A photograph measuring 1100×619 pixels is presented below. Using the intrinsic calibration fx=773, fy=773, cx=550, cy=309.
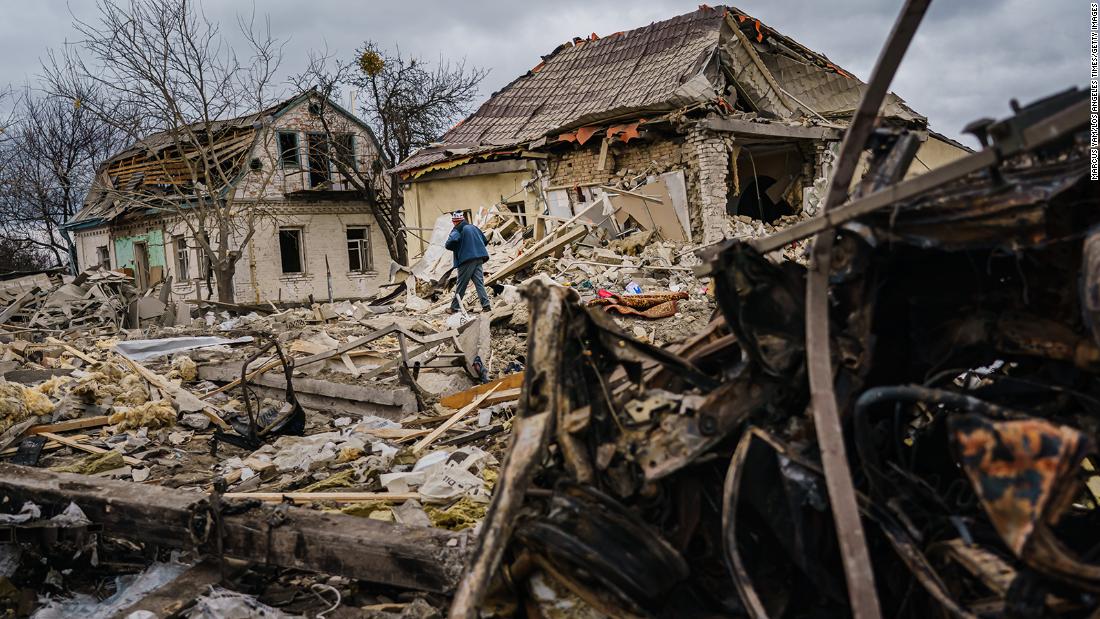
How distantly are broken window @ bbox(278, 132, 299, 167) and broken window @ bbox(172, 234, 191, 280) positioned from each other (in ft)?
14.6

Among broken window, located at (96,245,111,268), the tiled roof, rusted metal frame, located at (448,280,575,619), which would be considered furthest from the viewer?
broken window, located at (96,245,111,268)

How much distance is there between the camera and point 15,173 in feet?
112

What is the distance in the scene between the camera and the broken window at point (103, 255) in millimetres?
29750

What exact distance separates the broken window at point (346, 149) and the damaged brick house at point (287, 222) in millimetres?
35

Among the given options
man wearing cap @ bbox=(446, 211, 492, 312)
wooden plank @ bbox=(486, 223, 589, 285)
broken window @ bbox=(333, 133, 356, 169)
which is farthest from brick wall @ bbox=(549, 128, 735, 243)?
broken window @ bbox=(333, 133, 356, 169)

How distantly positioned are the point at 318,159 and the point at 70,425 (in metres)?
21.3

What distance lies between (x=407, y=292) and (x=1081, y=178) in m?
14.3

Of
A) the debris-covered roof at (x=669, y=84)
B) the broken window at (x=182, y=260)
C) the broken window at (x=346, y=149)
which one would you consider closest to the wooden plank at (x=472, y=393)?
the debris-covered roof at (x=669, y=84)

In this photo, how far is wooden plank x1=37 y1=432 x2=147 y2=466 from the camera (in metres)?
6.49

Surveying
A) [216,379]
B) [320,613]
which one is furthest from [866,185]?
[216,379]

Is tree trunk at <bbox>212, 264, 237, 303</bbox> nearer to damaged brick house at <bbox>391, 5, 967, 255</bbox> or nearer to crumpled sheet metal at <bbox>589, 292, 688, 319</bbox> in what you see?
damaged brick house at <bbox>391, 5, 967, 255</bbox>

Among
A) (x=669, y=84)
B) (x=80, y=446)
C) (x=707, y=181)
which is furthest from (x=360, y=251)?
(x=80, y=446)

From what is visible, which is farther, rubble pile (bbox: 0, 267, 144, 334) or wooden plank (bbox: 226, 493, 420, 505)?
rubble pile (bbox: 0, 267, 144, 334)

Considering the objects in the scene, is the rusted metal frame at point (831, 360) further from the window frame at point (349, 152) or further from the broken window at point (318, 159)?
the broken window at point (318, 159)
